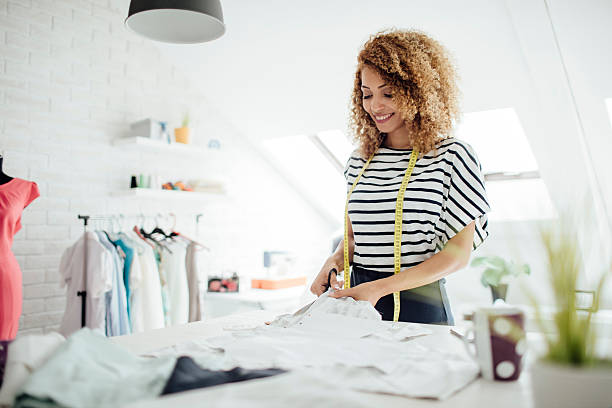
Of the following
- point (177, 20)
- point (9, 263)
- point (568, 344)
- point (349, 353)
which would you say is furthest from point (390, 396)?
point (9, 263)

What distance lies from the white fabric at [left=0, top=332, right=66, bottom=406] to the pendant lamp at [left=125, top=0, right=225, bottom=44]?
143cm

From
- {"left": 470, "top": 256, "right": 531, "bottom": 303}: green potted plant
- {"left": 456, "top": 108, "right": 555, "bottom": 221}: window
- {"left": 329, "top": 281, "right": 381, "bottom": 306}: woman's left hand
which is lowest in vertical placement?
{"left": 470, "top": 256, "right": 531, "bottom": 303}: green potted plant

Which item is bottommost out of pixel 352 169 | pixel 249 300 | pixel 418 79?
pixel 249 300

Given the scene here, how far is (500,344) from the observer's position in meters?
0.81

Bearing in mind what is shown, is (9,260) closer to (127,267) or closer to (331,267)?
(127,267)

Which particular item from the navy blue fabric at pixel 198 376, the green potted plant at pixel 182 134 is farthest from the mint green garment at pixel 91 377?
the green potted plant at pixel 182 134

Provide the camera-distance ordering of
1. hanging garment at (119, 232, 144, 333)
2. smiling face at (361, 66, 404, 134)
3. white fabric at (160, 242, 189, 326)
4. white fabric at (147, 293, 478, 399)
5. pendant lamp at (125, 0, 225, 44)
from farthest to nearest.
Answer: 1. white fabric at (160, 242, 189, 326)
2. hanging garment at (119, 232, 144, 333)
3. pendant lamp at (125, 0, 225, 44)
4. smiling face at (361, 66, 404, 134)
5. white fabric at (147, 293, 478, 399)

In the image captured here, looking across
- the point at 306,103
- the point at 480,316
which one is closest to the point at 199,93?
the point at 306,103

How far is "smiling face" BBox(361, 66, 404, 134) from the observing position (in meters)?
1.58

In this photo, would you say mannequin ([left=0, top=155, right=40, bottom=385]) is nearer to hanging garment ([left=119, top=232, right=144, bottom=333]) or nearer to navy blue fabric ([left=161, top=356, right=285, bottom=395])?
hanging garment ([left=119, top=232, right=144, bottom=333])

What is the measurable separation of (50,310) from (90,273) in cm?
60

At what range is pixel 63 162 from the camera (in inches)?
130

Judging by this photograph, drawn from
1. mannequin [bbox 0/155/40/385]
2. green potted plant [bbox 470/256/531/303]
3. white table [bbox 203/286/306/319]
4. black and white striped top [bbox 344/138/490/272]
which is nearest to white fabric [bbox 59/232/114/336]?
mannequin [bbox 0/155/40/385]

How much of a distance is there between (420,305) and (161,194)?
262cm
